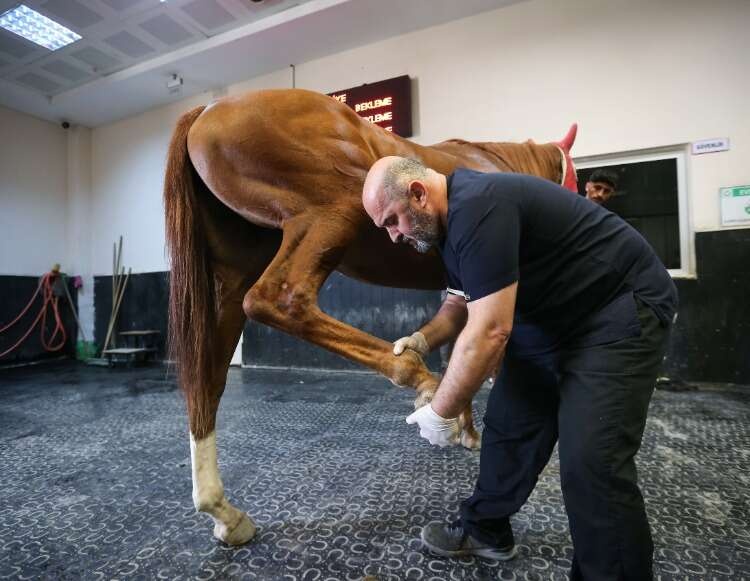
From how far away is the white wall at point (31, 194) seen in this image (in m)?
5.56

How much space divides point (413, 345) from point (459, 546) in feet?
1.95

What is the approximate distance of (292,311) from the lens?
4.00ft

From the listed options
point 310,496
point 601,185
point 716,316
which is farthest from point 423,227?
point 716,316

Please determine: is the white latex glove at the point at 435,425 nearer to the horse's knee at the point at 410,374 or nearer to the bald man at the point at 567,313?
the bald man at the point at 567,313

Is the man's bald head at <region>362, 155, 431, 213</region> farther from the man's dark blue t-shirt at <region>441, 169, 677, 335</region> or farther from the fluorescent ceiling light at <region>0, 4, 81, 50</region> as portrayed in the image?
the fluorescent ceiling light at <region>0, 4, 81, 50</region>

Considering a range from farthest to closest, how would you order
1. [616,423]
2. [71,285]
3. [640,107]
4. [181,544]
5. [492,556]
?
1. [71,285]
2. [640,107]
3. [181,544]
4. [492,556]
5. [616,423]

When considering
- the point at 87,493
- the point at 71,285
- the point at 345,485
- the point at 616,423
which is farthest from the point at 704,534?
the point at 71,285

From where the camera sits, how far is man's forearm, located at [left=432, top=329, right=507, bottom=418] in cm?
84

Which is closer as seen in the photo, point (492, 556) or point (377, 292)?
point (492, 556)

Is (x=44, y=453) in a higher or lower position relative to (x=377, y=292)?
lower

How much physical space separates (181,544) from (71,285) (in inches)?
250

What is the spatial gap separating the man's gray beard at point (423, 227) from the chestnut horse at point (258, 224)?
35cm

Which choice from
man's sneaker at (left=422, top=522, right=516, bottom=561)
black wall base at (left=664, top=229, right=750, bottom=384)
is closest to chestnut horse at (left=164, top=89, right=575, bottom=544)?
man's sneaker at (left=422, top=522, right=516, bottom=561)

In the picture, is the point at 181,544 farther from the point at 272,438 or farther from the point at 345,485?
the point at 272,438
